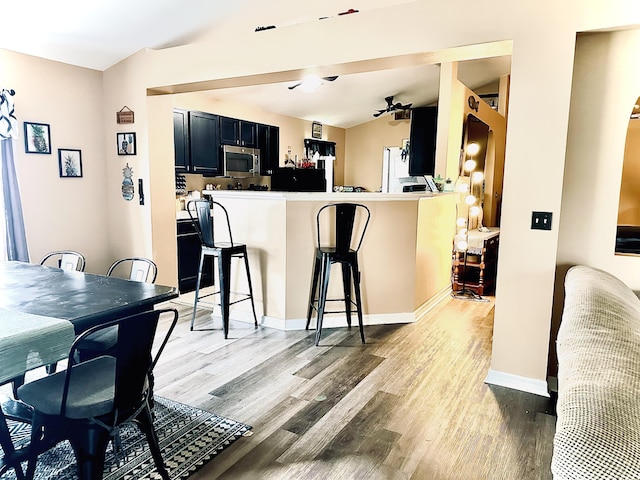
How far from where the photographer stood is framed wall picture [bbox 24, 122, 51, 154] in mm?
3803

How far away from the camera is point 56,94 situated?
4.00 m

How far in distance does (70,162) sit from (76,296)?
276cm

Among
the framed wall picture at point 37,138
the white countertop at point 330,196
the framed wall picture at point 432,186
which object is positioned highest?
the framed wall picture at point 37,138

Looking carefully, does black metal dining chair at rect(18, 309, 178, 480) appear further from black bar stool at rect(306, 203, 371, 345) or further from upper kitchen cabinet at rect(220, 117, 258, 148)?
upper kitchen cabinet at rect(220, 117, 258, 148)

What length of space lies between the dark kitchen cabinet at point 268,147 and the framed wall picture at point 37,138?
292 centimetres

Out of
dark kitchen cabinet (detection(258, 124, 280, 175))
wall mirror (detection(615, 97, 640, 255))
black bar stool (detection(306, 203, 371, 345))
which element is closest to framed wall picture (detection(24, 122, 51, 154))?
black bar stool (detection(306, 203, 371, 345))

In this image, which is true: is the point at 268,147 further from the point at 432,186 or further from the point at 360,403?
the point at 360,403

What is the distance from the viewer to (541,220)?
8.38 ft

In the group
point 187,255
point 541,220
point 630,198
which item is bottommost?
point 187,255

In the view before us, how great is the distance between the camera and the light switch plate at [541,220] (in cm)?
254

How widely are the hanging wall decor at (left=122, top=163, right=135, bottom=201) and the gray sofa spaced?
4005 mm

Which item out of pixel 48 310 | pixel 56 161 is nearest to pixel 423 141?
pixel 56 161

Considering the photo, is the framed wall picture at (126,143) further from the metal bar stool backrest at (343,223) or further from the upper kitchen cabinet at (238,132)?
the metal bar stool backrest at (343,223)

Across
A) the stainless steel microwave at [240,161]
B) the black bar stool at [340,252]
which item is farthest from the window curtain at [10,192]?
the black bar stool at [340,252]
